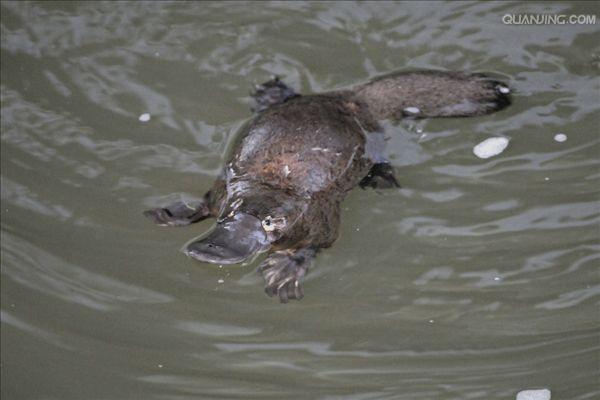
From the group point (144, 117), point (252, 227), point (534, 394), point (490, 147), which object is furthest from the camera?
point (144, 117)

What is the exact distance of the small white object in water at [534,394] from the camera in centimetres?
291

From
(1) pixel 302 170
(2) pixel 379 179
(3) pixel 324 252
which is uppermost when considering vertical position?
(1) pixel 302 170

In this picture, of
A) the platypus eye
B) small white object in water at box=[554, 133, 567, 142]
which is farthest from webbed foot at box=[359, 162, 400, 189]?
small white object in water at box=[554, 133, 567, 142]

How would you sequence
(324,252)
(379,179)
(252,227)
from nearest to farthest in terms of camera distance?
(252,227), (324,252), (379,179)

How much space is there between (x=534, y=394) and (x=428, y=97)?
1.65 meters

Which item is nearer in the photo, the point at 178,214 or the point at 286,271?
the point at 286,271

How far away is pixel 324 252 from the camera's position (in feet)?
11.4

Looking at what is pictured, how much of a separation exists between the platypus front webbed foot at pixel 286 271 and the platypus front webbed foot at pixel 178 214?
1.26 feet

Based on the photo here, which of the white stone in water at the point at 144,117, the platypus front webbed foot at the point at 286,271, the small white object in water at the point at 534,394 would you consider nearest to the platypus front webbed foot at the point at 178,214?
the platypus front webbed foot at the point at 286,271

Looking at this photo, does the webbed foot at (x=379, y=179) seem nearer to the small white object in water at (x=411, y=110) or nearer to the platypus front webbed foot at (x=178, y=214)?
the small white object in water at (x=411, y=110)

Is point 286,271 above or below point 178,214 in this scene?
below

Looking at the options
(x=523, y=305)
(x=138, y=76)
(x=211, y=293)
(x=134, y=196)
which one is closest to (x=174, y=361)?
(x=211, y=293)

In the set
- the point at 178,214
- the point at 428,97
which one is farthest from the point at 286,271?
the point at 428,97

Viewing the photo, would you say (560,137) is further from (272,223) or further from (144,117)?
(144,117)
